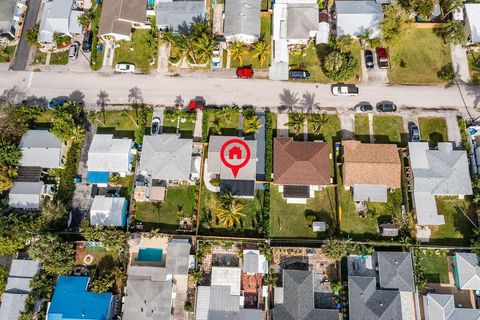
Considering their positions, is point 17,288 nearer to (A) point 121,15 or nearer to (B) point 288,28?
(A) point 121,15

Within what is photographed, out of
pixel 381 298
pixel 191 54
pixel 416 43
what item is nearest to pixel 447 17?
pixel 416 43

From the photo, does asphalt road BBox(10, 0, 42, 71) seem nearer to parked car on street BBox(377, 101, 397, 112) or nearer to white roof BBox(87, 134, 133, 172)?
white roof BBox(87, 134, 133, 172)

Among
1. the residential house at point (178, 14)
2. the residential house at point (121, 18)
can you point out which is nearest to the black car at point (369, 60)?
the residential house at point (178, 14)

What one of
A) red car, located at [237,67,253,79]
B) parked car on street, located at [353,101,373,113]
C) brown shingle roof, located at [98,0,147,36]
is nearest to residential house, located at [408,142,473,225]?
parked car on street, located at [353,101,373,113]

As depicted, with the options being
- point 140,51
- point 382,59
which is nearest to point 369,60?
point 382,59

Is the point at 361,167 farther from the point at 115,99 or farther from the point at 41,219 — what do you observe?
the point at 41,219

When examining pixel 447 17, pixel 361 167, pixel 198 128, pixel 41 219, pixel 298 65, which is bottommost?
pixel 41 219

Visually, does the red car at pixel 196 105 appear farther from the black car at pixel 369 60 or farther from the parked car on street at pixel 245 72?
the black car at pixel 369 60
